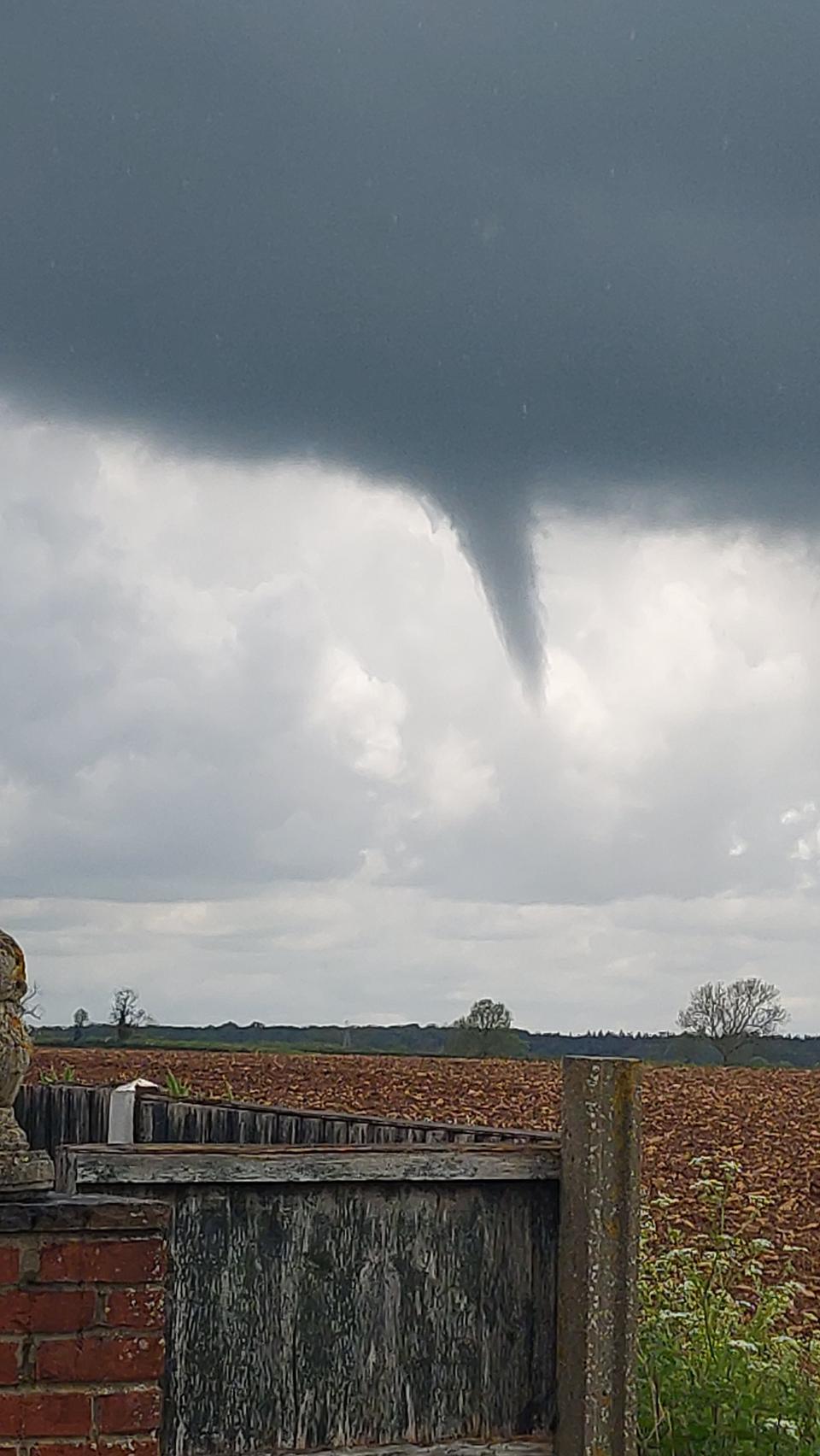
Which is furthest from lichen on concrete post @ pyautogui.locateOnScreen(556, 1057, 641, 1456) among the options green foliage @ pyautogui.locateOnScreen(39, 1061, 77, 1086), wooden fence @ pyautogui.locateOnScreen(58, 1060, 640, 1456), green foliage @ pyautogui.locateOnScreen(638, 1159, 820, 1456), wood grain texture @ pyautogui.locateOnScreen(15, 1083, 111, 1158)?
green foliage @ pyautogui.locateOnScreen(39, 1061, 77, 1086)

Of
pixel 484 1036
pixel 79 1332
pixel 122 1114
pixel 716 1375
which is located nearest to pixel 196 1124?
pixel 122 1114

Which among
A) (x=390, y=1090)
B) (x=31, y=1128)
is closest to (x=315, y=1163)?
(x=31, y=1128)

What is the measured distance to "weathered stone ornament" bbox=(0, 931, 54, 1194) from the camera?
4.75m

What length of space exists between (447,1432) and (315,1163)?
1085mm

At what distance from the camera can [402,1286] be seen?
623 cm

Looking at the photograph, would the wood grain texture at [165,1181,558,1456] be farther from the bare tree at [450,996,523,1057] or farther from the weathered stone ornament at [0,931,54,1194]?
the bare tree at [450,996,523,1057]

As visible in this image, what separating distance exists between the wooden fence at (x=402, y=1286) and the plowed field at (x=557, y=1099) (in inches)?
335

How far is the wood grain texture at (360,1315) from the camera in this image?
5980 mm

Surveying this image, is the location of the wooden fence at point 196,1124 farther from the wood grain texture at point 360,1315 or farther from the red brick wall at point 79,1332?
the red brick wall at point 79,1332

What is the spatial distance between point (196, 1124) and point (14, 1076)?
15.3ft

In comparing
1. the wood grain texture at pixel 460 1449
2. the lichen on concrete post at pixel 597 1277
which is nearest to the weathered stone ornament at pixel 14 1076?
the wood grain texture at pixel 460 1449

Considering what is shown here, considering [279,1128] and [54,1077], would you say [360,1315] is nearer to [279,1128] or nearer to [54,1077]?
[279,1128]

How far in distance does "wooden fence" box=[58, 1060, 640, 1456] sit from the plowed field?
850 centimetres

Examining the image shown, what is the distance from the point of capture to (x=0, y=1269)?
14.8ft
